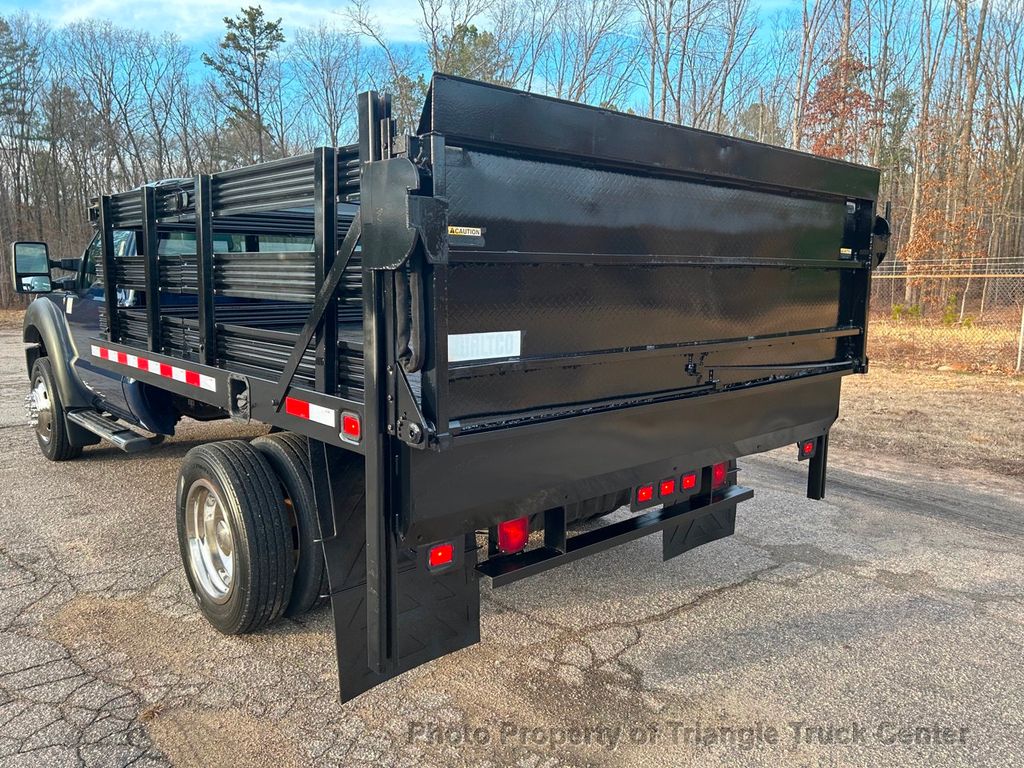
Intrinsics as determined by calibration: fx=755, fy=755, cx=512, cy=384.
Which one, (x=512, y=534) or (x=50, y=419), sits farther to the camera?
(x=50, y=419)

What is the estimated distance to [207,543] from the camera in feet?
11.9

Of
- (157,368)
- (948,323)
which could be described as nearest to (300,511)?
(157,368)

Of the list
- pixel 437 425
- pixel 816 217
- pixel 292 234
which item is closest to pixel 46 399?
pixel 292 234

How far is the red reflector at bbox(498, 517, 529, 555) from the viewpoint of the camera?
9.61ft

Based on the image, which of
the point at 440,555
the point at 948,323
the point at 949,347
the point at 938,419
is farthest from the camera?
the point at 948,323

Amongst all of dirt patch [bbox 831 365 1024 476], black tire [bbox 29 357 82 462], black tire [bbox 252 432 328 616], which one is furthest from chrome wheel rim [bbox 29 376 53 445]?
dirt patch [bbox 831 365 1024 476]

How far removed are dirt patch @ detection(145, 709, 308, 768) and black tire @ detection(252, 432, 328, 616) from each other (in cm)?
58

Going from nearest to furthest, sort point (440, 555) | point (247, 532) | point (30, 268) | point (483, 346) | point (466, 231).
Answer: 1. point (466, 231)
2. point (483, 346)
3. point (440, 555)
4. point (247, 532)
5. point (30, 268)

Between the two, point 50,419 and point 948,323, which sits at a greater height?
point 948,323

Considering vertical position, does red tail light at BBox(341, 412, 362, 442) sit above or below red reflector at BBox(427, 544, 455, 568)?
above

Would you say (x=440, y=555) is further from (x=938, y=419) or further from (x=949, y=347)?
(x=949, y=347)

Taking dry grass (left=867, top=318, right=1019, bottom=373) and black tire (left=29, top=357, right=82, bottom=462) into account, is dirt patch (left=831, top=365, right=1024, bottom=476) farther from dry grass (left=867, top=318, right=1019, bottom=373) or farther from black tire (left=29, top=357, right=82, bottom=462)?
black tire (left=29, top=357, right=82, bottom=462)

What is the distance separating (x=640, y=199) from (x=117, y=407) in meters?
4.19

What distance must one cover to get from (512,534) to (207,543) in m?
1.62
